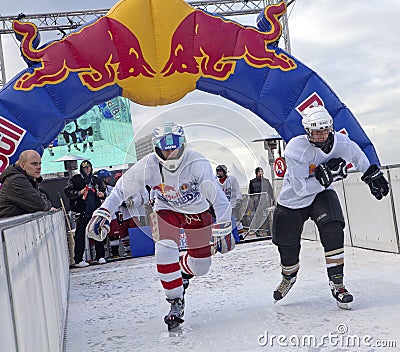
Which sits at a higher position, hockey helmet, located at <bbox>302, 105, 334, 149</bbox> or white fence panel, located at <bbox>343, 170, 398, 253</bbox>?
hockey helmet, located at <bbox>302, 105, 334, 149</bbox>

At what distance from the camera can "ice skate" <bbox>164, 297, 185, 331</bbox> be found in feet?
13.7

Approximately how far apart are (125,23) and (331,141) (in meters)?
3.86

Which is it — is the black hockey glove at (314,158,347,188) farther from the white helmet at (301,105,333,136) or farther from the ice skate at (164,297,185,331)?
the ice skate at (164,297,185,331)

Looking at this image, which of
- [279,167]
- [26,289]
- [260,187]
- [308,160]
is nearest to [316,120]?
[308,160]

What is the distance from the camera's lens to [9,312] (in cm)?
158

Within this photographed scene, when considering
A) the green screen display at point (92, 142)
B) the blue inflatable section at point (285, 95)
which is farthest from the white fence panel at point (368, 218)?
the green screen display at point (92, 142)

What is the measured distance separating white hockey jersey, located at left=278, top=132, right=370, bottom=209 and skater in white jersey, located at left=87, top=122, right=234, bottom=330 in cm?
53

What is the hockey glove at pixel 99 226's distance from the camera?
410 cm

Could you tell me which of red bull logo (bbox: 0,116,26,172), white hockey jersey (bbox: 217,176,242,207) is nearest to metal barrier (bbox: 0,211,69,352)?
white hockey jersey (bbox: 217,176,242,207)

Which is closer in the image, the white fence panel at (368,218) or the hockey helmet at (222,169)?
the hockey helmet at (222,169)

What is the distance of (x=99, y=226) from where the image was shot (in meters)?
4.12

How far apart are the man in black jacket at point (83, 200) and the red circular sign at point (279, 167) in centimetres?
381

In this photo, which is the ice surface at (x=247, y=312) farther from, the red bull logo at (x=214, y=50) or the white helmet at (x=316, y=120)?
the red bull logo at (x=214, y=50)

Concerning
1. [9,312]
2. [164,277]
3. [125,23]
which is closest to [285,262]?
[164,277]
